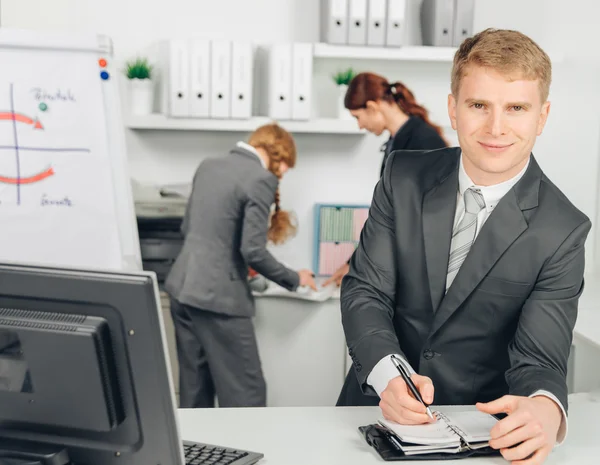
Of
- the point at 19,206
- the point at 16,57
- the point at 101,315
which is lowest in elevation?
the point at 19,206

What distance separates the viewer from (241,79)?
3570 millimetres

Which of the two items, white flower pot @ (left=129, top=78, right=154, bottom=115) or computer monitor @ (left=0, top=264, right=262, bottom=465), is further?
white flower pot @ (left=129, top=78, right=154, bottom=115)

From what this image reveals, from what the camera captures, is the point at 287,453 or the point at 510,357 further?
the point at 510,357

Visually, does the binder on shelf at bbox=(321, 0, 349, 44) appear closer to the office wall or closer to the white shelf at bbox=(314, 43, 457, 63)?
the white shelf at bbox=(314, 43, 457, 63)

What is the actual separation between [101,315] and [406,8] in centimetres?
295

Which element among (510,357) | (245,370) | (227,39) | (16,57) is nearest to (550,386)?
(510,357)

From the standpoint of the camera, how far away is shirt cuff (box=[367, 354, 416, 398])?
1.43m

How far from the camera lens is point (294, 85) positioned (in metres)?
3.62

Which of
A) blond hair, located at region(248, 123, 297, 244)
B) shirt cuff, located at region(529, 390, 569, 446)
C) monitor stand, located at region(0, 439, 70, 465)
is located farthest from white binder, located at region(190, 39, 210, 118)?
monitor stand, located at region(0, 439, 70, 465)

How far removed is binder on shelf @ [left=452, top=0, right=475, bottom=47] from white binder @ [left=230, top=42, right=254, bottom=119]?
3.06 feet

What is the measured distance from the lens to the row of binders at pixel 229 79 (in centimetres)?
355

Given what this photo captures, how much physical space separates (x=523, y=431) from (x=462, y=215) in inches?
18.2

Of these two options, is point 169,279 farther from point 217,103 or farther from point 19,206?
point 19,206

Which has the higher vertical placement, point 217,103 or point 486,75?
point 486,75
